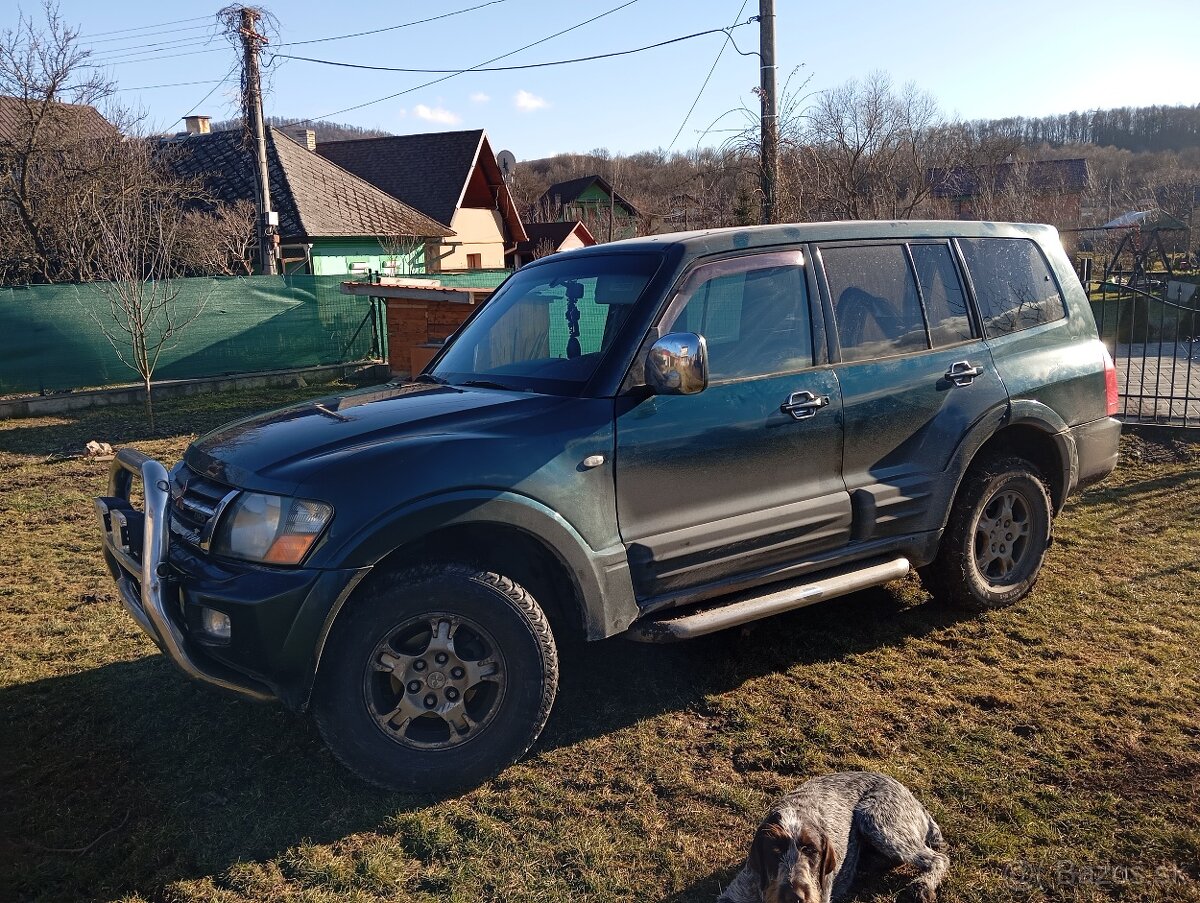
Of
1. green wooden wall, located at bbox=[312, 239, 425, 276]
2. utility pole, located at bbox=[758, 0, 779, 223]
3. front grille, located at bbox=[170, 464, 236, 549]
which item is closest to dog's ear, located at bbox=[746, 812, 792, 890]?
front grille, located at bbox=[170, 464, 236, 549]

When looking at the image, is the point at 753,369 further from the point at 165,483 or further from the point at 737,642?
the point at 165,483

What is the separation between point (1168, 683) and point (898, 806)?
2.05m

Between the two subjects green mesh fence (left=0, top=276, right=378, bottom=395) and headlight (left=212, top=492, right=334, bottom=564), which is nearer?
headlight (left=212, top=492, right=334, bottom=564)

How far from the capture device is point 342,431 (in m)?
3.64

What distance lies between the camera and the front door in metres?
3.79

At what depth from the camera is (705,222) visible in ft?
62.4

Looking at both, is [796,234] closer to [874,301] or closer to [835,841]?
[874,301]

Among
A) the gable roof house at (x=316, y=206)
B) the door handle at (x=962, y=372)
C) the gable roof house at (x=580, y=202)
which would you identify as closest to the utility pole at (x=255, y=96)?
the gable roof house at (x=316, y=206)

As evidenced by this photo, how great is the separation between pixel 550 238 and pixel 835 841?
120 ft

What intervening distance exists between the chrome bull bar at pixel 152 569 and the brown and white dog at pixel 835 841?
5.66 ft

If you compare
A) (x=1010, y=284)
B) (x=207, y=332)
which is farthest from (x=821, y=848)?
(x=207, y=332)

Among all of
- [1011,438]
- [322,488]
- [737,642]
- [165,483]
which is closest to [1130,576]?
[1011,438]

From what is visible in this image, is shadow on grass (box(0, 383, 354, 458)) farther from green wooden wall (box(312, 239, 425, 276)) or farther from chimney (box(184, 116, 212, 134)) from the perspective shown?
chimney (box(184, 116, 212, 134))

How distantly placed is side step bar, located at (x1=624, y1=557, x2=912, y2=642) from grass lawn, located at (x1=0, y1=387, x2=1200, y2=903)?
1.56ft
